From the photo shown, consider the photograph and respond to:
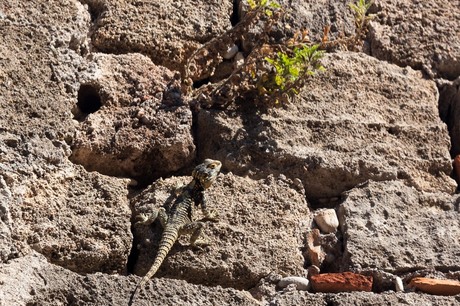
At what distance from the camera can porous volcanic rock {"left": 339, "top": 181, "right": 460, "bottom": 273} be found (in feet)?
15.3

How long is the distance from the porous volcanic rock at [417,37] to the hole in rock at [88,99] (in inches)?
59.4

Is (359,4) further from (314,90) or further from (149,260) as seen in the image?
(149,260)

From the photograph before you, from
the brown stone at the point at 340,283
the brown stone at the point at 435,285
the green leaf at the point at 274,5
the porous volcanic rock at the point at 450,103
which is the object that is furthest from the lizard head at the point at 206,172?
the porous volcanic rock at the point at 450,103

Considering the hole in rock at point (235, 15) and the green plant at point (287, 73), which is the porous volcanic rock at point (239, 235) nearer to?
the green plant at point (287, 73)

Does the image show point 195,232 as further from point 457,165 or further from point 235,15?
point 457,165

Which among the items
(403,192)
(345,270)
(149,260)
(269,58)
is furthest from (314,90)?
(149,260)

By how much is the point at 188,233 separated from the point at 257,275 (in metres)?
0.34

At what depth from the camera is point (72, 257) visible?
14.0 ft

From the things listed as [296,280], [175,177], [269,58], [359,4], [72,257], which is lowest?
[72,257]

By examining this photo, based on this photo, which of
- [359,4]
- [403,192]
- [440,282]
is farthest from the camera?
[359,4]

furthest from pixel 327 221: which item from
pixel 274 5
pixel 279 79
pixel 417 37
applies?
pixel 417 37

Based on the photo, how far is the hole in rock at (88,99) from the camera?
4.77m

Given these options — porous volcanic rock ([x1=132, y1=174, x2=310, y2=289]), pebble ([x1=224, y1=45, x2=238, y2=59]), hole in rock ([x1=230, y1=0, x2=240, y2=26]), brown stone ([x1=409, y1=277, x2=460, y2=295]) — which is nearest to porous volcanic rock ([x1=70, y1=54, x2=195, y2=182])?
porous volcanic rock ([x1=132, y1=174, x2=310, y2=289])

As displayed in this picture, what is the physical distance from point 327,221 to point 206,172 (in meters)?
0.60
